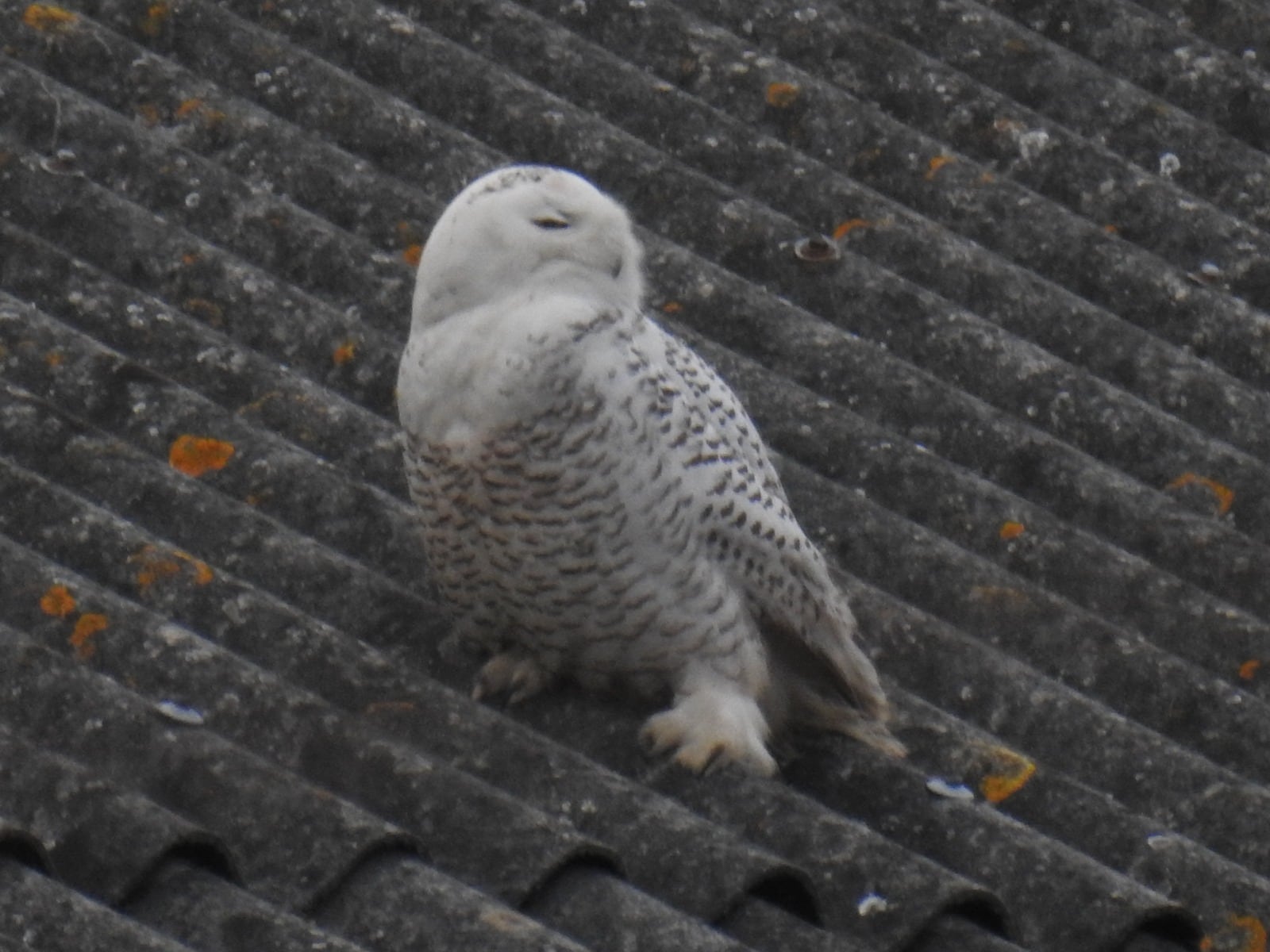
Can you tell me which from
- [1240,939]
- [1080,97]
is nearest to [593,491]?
[1240,939]

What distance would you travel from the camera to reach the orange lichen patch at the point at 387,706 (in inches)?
135

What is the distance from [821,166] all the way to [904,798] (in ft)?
5.56

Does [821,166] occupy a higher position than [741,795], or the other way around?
[821,166]

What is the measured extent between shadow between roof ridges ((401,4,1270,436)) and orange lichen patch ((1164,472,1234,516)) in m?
0.19

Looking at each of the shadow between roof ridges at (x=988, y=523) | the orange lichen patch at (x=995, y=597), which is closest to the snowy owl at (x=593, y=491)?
the orange lichen patch at (x=995, y=597)

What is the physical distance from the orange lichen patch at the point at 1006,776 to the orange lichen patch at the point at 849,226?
134 cm

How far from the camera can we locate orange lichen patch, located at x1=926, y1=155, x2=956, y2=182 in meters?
4.95

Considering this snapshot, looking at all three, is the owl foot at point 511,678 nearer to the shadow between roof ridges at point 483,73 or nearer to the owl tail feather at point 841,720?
the owl tail feather at point 841,720

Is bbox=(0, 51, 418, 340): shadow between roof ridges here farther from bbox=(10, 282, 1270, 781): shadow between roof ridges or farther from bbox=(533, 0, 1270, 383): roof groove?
bbox=(533, 0, 1270, 383): roof groove

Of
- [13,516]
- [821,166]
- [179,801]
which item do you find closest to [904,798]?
[179,801]

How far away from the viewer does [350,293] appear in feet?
14.3

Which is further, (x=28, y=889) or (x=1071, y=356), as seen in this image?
(x=1071, y=356)

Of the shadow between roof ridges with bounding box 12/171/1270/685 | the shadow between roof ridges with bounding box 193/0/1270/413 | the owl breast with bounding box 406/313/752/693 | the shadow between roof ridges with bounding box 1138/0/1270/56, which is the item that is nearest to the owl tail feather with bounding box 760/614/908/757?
the owl breast with bounding box 406/313/752/693

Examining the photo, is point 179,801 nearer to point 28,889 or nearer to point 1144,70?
point 28,889
